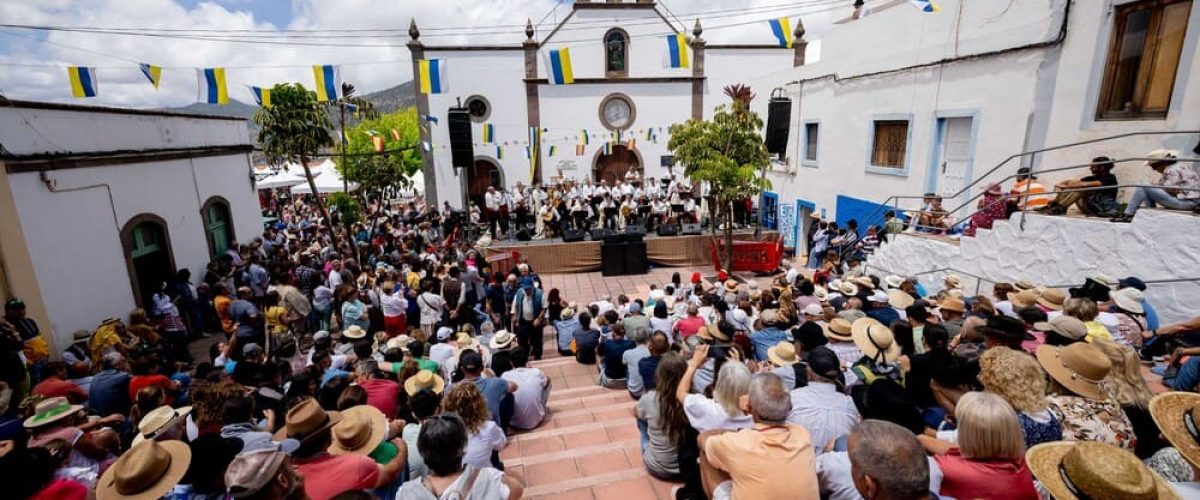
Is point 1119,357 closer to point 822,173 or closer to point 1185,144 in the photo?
point 1185,144

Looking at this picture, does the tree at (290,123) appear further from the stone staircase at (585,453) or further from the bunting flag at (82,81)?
the stone staircase at (585,453)

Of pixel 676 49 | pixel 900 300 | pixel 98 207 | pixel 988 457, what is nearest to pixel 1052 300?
pixel 900 300

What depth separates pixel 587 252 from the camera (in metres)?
15.1

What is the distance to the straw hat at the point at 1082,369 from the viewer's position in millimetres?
2781

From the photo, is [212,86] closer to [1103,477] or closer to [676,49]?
[676,49]

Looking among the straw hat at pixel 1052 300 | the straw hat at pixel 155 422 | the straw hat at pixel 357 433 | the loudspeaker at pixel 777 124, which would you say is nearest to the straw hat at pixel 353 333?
the straw hat at pixel 155 422

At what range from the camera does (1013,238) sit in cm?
760

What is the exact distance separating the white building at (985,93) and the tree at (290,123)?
12.8m

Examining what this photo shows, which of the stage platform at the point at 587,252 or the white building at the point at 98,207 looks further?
the stage platform at the point at 587,252

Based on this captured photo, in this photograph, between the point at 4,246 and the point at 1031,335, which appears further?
the point at 4,246

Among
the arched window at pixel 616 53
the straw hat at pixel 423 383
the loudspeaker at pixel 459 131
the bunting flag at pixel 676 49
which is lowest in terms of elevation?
the straw hat at pixel 423 383

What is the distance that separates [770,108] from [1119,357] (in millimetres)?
13585

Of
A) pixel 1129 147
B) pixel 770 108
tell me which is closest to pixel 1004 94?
pixel 1129 147

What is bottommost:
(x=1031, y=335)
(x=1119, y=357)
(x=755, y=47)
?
(x=1031, y=335)
